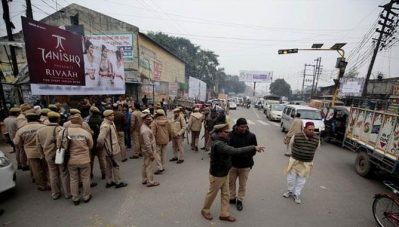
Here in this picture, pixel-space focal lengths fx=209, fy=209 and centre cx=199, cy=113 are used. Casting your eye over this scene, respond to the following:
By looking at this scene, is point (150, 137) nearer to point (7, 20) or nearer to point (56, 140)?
point (56, 140)

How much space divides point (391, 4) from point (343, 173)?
15977mm

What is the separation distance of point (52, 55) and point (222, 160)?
24.0 feet

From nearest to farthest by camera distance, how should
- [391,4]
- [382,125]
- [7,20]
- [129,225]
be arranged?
[129,225] < [382,125] < [7,20] < [391,4]

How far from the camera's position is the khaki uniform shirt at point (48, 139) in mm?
4234

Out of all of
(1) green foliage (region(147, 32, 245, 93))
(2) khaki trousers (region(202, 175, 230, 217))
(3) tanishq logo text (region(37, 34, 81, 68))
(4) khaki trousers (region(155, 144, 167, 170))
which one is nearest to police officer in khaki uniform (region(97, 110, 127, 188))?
(4) khaki trousers (region(155, 144, 167, 170))

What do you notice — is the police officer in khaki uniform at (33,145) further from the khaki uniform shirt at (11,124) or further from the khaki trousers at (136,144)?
the khaki trousers at (136,144)

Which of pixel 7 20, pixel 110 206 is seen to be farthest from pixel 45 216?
pixel 7 20

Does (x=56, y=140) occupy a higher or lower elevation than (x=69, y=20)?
lower

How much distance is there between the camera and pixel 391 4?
15.2 m

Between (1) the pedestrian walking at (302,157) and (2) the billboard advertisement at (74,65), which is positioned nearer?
(1) the pedestrian walking at (302,157)

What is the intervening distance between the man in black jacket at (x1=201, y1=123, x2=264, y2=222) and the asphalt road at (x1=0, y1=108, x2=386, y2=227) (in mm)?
334

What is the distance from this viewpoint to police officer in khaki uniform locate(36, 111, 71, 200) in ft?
13.9

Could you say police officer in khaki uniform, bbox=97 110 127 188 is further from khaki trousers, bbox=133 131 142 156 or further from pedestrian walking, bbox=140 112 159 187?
khaki trousers, bbox=133 131 142 156

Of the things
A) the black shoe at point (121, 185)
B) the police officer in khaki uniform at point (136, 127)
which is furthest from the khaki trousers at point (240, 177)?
the police officer in khaki uniform at point (136, 127)
